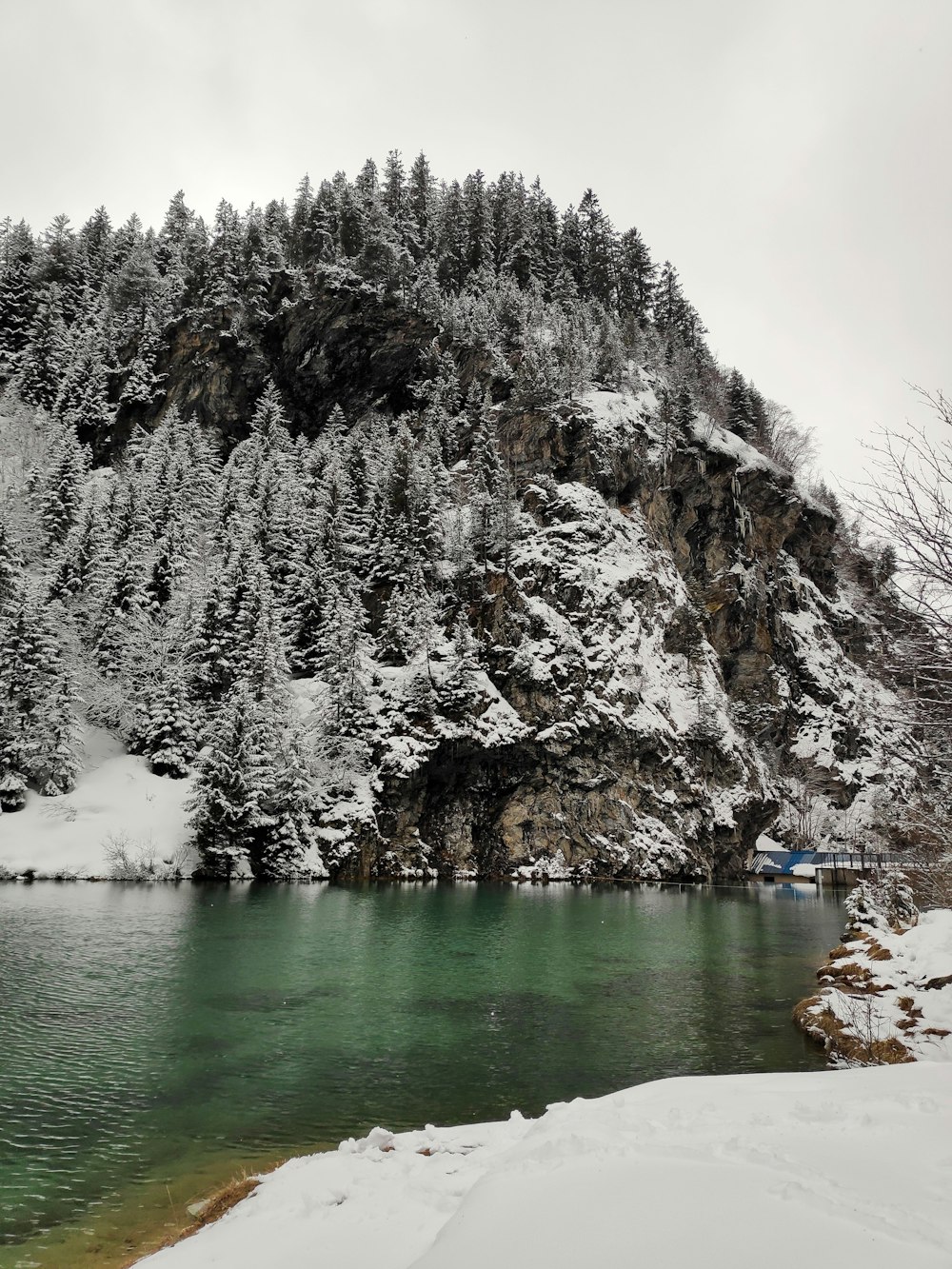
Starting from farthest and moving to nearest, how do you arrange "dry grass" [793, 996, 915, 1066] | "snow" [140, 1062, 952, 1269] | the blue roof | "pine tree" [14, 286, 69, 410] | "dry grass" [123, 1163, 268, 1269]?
"pine tree" [14, 286, 69, 410] → the blue roof → "dry grass" [793, 996, 915, 1066] → "dry grass" [123, 1163, 268, 1269] → "snow" [140, 1062, 952, 1269]

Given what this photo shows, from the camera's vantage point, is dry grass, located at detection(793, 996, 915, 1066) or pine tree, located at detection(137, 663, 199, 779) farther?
Answer: pine tree, located at detection(137, 663, 199, 779)

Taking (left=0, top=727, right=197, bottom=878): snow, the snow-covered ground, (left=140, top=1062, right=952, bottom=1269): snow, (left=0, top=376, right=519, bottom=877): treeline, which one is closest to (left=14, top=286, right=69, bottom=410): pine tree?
(left=0, top=376, right=519, bottom=877): treeline

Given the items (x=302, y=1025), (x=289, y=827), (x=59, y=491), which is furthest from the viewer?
(x=59, y=491)

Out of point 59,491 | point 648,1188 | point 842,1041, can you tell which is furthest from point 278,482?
point 648,1188

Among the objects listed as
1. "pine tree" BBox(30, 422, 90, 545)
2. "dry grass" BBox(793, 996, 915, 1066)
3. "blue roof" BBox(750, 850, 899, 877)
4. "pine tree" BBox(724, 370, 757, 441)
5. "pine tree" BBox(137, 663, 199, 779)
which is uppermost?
"pine tree" BBox(724, 370, 757, 441)

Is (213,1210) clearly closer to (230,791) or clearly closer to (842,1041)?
(842,1041)

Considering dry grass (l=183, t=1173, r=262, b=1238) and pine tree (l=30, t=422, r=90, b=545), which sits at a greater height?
pine tree (l=30, t=422, r=90, b=545)

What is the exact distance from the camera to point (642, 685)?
6281 centimetres

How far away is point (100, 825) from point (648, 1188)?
1756 inches

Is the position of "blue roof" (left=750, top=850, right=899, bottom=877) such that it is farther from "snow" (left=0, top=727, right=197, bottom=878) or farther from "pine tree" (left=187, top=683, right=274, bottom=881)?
"snow" (left=0, top=727, right=197, bottom=878)

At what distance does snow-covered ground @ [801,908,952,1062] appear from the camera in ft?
46.5

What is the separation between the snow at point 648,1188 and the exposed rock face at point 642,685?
41063mm

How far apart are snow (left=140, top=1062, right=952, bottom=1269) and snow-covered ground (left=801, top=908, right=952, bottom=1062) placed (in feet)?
21.5

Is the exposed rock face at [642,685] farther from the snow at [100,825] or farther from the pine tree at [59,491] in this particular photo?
the pine tree at [59,491]
